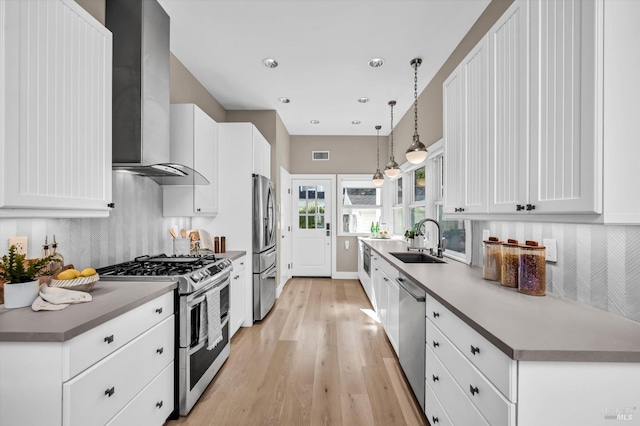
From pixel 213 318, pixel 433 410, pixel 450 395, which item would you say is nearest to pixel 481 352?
pixel 450 395

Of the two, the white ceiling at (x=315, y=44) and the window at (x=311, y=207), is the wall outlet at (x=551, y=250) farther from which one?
the window at (x=311, y=207)

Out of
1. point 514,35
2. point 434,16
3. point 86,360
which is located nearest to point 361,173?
point 434,16

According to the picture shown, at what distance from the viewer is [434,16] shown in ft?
7.89

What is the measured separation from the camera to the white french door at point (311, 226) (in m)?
6.05

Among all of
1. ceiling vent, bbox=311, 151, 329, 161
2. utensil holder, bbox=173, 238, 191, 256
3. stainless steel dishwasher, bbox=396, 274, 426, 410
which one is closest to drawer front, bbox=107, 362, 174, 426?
utensil holder, bbox=173, 238, 191, 256

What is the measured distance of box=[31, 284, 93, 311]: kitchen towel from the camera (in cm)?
129

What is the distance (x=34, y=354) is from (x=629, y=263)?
237cm

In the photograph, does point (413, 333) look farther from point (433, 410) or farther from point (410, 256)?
point (410, 256)

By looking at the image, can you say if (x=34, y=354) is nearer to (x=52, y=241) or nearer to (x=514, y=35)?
(x=52, y=241)

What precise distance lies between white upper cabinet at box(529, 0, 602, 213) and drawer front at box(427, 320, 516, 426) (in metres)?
0.73

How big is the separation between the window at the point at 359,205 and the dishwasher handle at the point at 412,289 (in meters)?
3.69

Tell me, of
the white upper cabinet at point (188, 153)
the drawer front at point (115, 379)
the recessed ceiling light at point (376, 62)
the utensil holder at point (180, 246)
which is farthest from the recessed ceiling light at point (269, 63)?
the drawer front at point (115, 379)

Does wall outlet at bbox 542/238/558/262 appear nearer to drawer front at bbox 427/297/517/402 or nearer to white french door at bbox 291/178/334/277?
drawer front at bbox 427/297/517/402

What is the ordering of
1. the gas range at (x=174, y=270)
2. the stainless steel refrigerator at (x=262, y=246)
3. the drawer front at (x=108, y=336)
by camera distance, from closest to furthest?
the drawer front at (x=108, y=336), the gas range at (x=174, y=270), the stainless steel refrigerator at (x=262, y=246)
